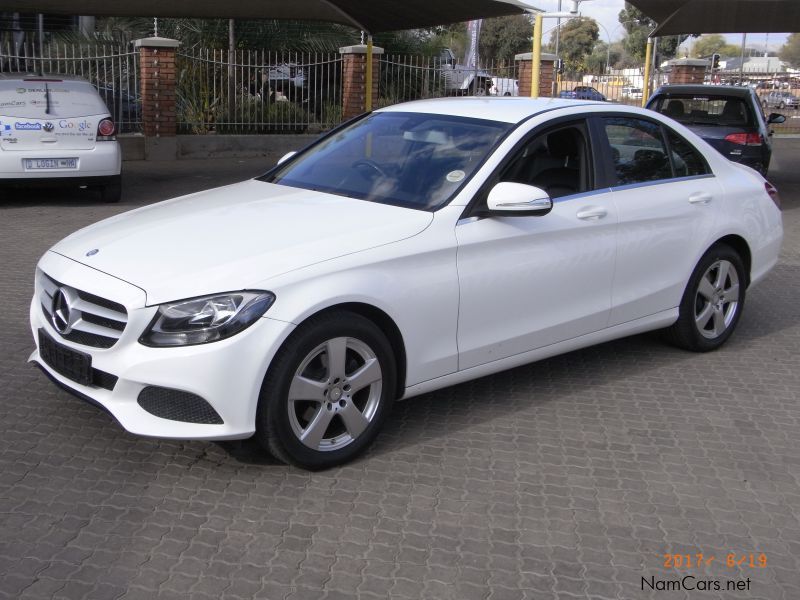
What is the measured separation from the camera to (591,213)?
5.22 m

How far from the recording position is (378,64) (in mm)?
19828

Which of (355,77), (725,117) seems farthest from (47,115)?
(355,77)

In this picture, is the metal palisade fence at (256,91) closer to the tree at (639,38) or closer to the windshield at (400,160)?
the windshield at (400,160)

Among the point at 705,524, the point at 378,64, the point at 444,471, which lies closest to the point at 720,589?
the point at 705,524

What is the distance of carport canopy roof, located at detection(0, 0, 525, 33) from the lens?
46.3 feet

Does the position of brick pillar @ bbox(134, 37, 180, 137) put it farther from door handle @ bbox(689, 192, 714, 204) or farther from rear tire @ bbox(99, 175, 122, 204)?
door handle @ bbox(689, 192, 714, 204)

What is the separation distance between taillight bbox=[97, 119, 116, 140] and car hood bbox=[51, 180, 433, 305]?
661 cm

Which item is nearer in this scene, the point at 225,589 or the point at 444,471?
the point at 225,589

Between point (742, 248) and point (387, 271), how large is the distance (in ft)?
10.5

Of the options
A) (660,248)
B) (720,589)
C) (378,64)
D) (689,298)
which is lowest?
(720,589)

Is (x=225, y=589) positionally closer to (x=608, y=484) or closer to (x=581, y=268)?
(x=608, y=484)

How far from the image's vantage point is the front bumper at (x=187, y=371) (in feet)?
12.5

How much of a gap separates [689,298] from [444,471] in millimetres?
2510

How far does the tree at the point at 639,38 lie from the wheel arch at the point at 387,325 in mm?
63750
